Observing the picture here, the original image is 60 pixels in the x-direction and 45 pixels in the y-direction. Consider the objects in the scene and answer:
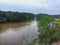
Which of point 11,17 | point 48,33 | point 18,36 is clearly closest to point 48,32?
point 48,33

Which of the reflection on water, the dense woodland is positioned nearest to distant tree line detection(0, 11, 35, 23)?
the reflection on water

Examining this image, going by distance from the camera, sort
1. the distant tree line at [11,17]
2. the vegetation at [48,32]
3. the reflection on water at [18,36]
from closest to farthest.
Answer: the vegetation at [48,32], the reflection on water at [18,36], the distant tree line at [11,17]

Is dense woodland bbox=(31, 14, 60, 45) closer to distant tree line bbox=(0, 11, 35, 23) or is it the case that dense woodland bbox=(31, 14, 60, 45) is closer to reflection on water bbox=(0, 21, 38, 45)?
reflection on water bbox=(0, 21, 38, 45)

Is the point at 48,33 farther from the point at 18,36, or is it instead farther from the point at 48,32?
the point at 18,36

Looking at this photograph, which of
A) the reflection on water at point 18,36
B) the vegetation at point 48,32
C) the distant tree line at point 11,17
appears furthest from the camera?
the distant tree line at point 11,17

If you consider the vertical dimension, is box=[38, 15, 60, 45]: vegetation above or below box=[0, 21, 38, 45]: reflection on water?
above

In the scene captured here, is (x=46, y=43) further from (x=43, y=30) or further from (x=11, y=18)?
(x=11, y=18)

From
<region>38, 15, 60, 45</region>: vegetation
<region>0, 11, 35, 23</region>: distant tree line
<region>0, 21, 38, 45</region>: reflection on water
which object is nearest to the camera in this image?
<region>38, 15, 60, 45</region>: vegetation

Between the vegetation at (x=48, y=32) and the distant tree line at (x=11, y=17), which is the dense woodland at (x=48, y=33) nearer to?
the vegetation at (x=48, y=32)

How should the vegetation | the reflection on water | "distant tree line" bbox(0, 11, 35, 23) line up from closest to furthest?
the vegetation, the reflection on water, "distant tree line" bbox(0, 11, 35, 23)

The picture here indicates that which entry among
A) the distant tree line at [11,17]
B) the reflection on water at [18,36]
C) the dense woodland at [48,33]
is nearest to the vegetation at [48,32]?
the dense woodland at [48,33]

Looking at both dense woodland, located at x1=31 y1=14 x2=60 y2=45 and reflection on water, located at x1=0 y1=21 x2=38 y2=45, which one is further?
reflection on water, located at x1=0 y1=21 x2=38 y2=45

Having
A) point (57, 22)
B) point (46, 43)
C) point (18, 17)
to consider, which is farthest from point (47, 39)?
point (18, 17)
